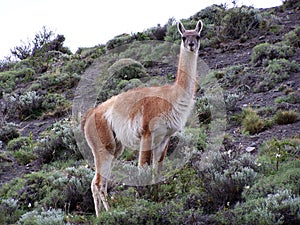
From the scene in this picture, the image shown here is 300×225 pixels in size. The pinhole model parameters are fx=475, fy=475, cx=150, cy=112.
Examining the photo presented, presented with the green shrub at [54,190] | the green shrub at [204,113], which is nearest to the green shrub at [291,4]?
the green shrub at [204,113]

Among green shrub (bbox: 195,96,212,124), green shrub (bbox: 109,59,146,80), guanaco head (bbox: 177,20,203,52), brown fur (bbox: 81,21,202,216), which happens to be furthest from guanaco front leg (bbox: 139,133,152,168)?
green shrub (bbox: 109,59,146,80)

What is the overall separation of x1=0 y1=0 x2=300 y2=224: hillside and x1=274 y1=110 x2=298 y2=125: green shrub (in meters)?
0.02

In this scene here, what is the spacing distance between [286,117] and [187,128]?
78.2 inches

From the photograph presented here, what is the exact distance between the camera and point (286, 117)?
895 centimetres

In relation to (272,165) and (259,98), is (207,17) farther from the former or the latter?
(272,165)

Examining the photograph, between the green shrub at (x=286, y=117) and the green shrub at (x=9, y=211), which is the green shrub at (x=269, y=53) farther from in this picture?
the green shrub at (x=9, y=211)

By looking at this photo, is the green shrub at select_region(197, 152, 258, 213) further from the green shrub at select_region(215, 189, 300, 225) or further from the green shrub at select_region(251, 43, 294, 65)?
the green shrub at select_region(251, 43, 294, 65)

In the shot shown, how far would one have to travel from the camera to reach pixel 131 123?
283 inches

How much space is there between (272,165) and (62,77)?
395 inches

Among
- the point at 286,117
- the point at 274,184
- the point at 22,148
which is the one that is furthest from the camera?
the point at 22,148

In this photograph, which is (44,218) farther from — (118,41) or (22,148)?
(118,41)

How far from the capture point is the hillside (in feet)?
19.0

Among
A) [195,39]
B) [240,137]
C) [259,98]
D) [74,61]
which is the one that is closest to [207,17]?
[74,61]

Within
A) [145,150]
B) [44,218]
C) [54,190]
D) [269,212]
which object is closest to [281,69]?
[145,150]
